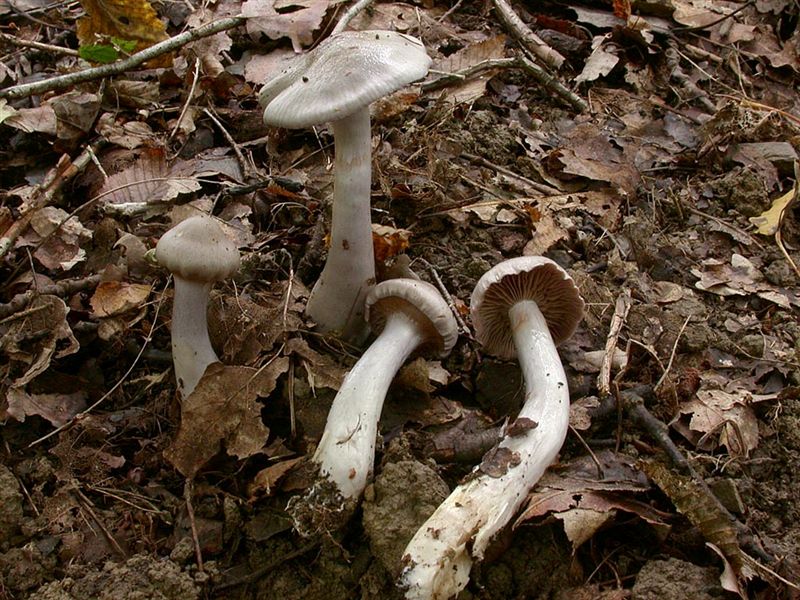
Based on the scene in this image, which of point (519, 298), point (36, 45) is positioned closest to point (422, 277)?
point (519, 298)

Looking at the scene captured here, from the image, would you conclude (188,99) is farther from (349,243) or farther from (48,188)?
(349,243)

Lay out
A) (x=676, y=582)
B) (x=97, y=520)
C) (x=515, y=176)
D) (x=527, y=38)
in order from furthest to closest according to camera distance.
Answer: (x=527, y=38) < (x=515, y=176) < (x=97, y=520) < (x=676, y=582)

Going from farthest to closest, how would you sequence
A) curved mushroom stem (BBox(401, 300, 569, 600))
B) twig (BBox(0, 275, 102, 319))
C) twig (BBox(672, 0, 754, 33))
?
twig (BBox(672, 0, 754, 33)) → twig (BBox(0, 275, 102, 319)) → curved mushroom stem (BBox(401, 300, 569, 600))

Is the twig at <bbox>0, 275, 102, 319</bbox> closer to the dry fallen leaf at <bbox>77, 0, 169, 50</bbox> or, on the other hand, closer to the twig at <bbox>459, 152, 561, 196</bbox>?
the dry fallen leaf at <bbox>77, 0, 169, 50</bbox>

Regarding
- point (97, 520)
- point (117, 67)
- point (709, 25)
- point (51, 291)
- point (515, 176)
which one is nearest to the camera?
point (97, 520)

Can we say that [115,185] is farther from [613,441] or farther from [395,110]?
[613,441]

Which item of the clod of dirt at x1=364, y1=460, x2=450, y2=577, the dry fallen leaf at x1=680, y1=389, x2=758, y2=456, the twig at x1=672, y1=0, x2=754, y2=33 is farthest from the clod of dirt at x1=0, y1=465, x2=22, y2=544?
the twig at x1=672, y1=0, x2=754, y2=33

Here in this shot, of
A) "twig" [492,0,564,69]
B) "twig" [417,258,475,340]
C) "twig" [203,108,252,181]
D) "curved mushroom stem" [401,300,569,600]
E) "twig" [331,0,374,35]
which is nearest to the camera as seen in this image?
"curved mushroom stem" [401,300,569,600]

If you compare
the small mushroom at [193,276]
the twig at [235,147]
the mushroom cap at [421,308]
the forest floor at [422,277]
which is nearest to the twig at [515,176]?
the forest floor at [422,277]
